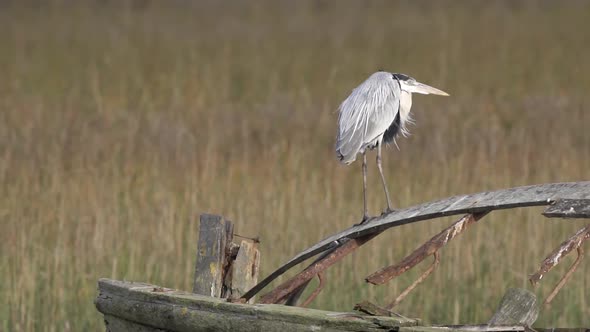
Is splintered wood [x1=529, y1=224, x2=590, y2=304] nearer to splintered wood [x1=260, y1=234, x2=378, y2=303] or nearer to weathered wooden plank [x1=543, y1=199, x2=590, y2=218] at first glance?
weathered wooden plank [x1=543, y1=199, x2=590, y2=218]

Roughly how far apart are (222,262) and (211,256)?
5 centimetres

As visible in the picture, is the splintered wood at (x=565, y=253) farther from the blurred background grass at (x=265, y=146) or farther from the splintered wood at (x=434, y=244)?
the blurred background grass at (x=265, y=146)

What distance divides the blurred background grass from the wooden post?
1.73 meters

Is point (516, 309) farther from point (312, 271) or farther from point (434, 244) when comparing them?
point (312, 271)

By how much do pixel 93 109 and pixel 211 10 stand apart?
8416 millimetres

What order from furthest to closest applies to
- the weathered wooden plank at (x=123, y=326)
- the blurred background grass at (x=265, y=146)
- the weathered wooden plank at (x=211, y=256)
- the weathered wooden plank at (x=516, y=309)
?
the blurred background grass at (x=265, y=146), the weathered wooden plank at (x=211, y=256), the weathered wooden plank at (x=123, y=326), the weathered wooden plank at (x=516, y=309)

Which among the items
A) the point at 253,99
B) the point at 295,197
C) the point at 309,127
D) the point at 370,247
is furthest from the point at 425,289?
the point at 253,99

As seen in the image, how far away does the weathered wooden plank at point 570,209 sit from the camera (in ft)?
11.3

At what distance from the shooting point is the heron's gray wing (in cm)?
444

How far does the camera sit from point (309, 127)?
10023 millimetres

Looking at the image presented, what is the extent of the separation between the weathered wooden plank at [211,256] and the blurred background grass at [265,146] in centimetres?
175

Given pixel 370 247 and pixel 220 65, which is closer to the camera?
pixel 370 247

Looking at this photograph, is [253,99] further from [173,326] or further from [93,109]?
[173,326]

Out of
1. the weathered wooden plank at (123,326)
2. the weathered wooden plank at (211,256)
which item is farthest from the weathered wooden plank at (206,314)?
the weathered wooden plank at (211,256)
